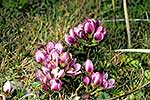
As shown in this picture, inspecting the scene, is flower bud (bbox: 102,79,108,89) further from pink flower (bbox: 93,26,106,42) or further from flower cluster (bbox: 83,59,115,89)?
pink flower (bbox: 93,26,106,42)

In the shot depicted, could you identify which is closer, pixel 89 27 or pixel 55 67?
pixel 55 67

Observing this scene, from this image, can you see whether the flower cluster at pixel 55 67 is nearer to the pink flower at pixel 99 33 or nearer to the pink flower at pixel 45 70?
the pink flower at pixel 45 70

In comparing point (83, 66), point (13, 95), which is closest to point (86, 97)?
point (83, 66)

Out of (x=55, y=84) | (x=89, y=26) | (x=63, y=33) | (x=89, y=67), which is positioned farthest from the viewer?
(x=63, y=33)

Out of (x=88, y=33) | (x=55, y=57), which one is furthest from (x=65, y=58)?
(x=88, y=33)

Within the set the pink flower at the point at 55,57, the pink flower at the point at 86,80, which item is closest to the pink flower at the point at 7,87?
the pink flower at the point at 55,57

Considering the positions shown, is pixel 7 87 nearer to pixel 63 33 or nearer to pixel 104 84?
pixel 104 84

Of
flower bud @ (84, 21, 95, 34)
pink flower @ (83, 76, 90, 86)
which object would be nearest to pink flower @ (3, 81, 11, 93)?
pink flower @ (83, 76, 90, 86)
